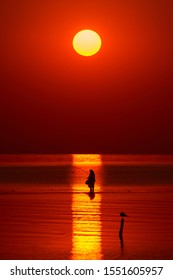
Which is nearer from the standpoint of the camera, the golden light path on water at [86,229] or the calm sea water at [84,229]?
the golden light path on water at [86,229]

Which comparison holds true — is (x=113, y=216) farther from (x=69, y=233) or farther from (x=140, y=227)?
(x=69, y=233)

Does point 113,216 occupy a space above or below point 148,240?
above

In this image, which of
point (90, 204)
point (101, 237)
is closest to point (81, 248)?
point (101, 237)

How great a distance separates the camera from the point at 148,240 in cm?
1902

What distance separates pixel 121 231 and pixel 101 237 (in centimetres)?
57

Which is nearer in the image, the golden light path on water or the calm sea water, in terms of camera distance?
the golden light path on water
